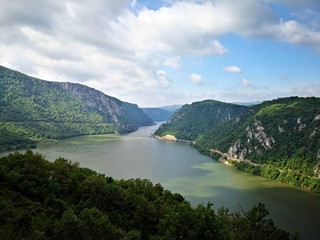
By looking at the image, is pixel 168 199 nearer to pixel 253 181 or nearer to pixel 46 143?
pixel 253 181

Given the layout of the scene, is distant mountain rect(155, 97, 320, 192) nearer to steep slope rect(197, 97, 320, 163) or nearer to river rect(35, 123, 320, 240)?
steep slope rect(197, 97, 320, 163)

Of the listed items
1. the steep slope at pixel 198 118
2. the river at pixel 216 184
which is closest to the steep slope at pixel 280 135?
the river at pixel 216 184

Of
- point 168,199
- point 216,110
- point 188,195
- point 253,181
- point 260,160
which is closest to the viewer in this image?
point 168,199

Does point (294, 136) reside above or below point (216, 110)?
below

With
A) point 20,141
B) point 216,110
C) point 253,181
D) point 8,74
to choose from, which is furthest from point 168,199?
point 8,74

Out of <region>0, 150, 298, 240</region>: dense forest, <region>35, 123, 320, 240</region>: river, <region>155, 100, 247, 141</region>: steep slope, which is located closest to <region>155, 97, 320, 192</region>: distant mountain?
<region>35, 123, 320, 240</region>: river

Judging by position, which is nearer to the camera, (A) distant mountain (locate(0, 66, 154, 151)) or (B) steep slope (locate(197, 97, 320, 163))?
(B) steep slope (locate(197, 97, 320, 163))
